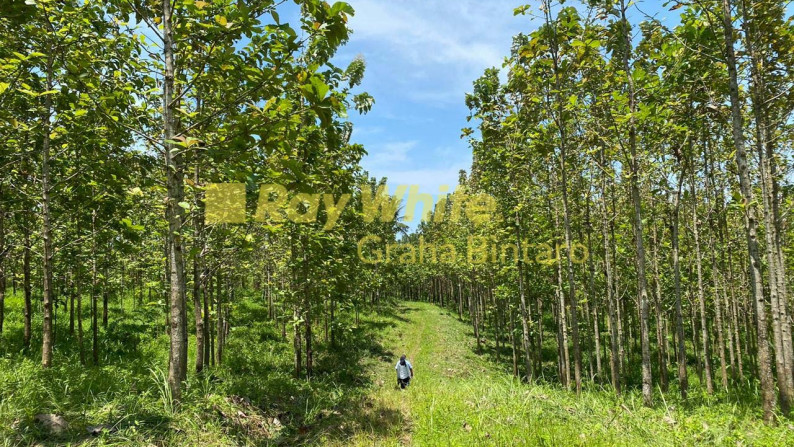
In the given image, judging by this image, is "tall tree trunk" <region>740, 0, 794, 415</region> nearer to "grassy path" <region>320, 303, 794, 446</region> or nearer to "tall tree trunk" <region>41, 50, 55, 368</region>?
"grassy path" <region>320, 303, 794, 446</region>

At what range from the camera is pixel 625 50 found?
906 centimetres

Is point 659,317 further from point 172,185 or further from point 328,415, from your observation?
point 172,185

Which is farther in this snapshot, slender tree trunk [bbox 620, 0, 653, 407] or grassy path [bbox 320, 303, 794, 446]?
slender tree trunk [bbox 620, 0, 653, 407]

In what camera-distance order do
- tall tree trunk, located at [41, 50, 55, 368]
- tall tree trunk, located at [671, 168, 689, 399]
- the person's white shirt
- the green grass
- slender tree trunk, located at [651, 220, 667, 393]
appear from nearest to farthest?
the green grass, tall tree trunk, located at [41, 50, 55, 368], tall tree trunk, located at [671, 168, 689, 399], the person's white shirt, slender tree trunk, located at [651, 220, 667, 393]

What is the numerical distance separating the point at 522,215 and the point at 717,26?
28.9 feet

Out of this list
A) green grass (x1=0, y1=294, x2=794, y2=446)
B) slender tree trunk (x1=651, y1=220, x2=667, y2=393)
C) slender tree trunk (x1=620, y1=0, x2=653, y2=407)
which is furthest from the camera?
slender tree trunk (x1=651, y1=220, x2=667, y2=393)

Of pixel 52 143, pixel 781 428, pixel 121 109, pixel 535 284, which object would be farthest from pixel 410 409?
pixel 535 284

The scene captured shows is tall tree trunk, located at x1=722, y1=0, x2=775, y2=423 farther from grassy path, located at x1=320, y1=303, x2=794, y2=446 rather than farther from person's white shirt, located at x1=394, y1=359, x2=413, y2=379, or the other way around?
person's white shirt, located at x1=394, y1=359, x2=413, y2=379

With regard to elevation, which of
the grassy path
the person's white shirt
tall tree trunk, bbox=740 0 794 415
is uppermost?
tall tree trunk, bbox=740 0 794 415

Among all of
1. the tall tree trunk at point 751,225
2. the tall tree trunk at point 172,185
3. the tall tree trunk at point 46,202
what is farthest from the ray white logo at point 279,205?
the tall tree trunk at point 751,225

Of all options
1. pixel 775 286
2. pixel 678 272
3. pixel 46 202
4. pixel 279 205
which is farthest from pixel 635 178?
pixel 46 202

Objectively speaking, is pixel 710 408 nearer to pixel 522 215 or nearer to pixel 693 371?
pixel 522 215

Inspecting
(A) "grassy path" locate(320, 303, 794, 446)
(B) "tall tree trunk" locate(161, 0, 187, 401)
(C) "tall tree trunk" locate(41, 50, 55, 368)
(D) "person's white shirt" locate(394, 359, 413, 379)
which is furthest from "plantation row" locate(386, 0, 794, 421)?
(C) "tall tree trunk" locate(41, 50, 55, 368)

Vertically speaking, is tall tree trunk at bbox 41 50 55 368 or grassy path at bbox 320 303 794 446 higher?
tall tree trunk at bbox 41 50 55 368
